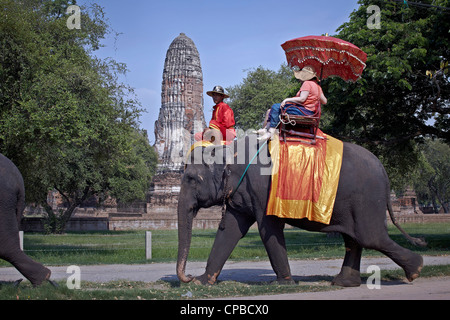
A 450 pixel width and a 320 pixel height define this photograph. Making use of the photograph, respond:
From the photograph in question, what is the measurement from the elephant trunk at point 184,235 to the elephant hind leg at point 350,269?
232 centimetres

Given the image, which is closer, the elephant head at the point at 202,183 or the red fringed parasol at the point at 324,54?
→ the red fringed parasol at the point at 324,54

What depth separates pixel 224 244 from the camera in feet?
28.2

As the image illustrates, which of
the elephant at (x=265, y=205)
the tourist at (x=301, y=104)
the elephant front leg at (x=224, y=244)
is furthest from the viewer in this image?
the elephant front leg at (x=224, y=244)

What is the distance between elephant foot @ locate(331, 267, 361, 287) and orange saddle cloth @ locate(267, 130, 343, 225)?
1024mm

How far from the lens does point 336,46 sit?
27.3 feet

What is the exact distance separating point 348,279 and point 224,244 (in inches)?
78.4

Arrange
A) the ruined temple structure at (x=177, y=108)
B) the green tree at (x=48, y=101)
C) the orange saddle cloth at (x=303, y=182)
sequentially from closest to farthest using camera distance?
the orange saddle cloth at (x=303, y=182) → the green tree at (x=48, y=101) → the ruined temple structure at (x=177, y=108)

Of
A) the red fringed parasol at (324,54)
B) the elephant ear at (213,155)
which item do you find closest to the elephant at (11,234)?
the elephant ear at (213,155)

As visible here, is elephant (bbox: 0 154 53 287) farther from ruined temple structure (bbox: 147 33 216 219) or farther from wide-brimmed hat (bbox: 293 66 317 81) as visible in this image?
ruined temple structure (bbox: 147 33 216 219)

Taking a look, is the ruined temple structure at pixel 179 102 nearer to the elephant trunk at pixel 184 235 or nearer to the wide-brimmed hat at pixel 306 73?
the elephant trunk at pixel 184 235

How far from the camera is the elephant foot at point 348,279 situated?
27.2ft

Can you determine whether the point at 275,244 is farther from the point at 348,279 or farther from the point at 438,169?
the point at 438,169

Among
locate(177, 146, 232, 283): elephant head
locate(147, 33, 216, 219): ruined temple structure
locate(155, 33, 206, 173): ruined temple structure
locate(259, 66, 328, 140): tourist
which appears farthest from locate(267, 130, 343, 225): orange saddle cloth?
locate(155, 33, 206, 173): ruined temple structure
